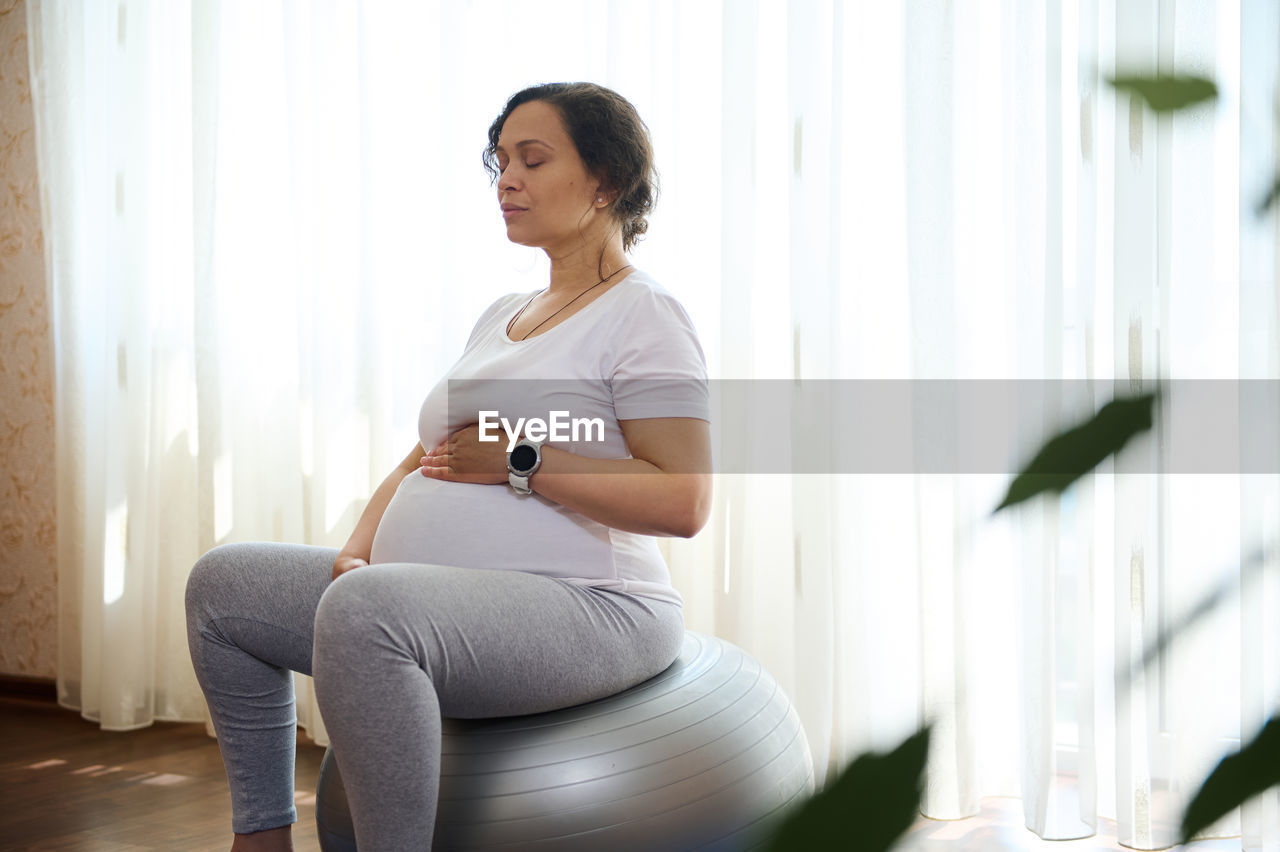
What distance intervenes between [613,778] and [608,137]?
2.78ft

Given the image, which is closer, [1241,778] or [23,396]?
[1241,778]

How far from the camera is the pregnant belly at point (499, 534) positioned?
1.21m

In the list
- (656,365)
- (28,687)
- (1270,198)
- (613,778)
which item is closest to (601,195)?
(656,365)

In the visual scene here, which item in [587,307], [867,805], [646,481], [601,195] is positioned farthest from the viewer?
[601,195]

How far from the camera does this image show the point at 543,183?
1.41 metres

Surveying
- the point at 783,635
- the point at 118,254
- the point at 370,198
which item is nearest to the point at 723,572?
the point at 783,635

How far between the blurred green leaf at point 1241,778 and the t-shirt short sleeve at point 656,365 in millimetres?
1035

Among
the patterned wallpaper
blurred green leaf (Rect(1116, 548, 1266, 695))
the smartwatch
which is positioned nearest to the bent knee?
the smartwatch

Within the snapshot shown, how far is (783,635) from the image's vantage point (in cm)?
196

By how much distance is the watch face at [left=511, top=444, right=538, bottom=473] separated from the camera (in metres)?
1.22

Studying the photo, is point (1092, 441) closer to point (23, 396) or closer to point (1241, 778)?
point (1241, 778)

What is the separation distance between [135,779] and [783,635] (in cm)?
140

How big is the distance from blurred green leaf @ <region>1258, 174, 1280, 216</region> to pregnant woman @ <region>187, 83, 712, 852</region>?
0.89 metres

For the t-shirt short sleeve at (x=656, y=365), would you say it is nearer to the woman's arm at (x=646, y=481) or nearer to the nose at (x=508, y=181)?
the woman's arm at (x=646, y=481)
